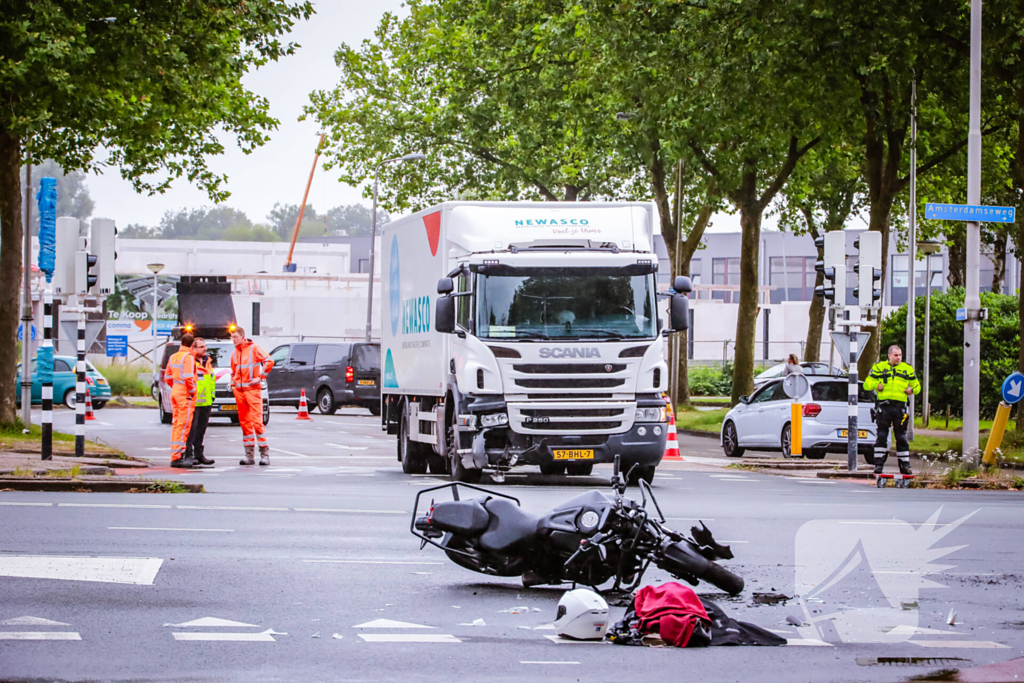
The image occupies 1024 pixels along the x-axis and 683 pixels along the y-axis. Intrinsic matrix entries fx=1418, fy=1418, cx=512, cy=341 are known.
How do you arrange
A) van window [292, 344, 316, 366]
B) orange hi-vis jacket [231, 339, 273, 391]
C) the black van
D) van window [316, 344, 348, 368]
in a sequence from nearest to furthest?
orange hi-vis jacket [231, 339, 273, 391] < the black van < van window [316, 344, 348, 368] < van window [292, 344, 316, 366]

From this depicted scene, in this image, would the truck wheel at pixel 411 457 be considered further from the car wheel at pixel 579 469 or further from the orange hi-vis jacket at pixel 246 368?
the orange hi-vis jacket at pixel 246 368

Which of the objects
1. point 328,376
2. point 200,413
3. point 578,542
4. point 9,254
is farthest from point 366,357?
point 578,542

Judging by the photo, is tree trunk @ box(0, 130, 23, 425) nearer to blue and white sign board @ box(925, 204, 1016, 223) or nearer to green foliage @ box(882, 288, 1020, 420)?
blue and white sign board @ box(925, 204, 1016, 223)

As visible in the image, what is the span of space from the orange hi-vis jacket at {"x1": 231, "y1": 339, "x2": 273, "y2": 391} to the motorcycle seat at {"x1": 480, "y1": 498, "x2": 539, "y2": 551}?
40.8 ft

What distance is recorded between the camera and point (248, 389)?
20750 mm

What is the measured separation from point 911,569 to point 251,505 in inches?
254

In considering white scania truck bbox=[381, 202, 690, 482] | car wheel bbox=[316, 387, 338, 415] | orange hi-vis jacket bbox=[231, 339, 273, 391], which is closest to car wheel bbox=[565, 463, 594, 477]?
white scania truck bbox=[381, 202, 690, 482]

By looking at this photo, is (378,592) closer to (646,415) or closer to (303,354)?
(646,415)

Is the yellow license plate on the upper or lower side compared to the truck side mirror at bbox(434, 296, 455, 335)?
lower

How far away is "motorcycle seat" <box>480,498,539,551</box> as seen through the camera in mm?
8578

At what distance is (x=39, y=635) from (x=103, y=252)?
12.4 m

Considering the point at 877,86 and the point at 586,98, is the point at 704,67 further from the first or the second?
the point at 586,98

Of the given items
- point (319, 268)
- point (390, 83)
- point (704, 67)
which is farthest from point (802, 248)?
point (704, 67)

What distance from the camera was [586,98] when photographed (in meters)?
36.8
